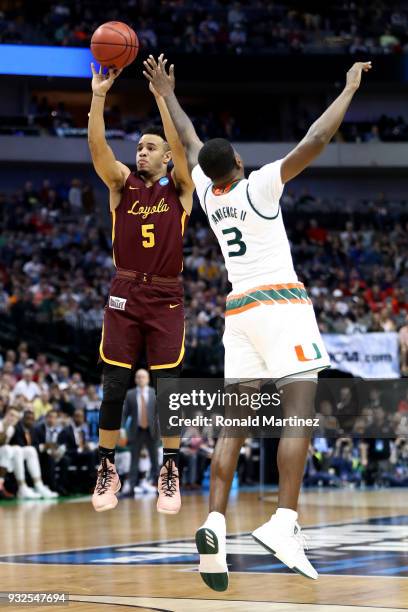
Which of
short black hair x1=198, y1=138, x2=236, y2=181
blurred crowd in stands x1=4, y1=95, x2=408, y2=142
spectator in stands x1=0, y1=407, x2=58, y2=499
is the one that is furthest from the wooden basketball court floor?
blurred crowd in stands x1=4, y1=95, x2=408, y2=142

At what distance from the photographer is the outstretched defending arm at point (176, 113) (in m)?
8.09

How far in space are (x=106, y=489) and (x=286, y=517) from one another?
172 centimetres

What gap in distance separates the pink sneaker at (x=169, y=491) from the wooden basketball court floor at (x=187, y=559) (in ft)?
1.98

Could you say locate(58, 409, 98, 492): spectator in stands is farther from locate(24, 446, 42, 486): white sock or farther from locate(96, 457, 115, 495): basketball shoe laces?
locate(96, 457, 115, 495): basketball shoe laces

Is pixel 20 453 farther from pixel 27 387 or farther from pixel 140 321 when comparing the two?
pixel 140 321

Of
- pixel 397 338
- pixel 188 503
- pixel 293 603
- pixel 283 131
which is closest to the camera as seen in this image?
pixel 293 603

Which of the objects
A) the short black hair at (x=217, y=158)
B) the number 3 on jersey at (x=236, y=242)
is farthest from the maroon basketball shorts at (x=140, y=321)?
the short black hair at (x=217, y=158)

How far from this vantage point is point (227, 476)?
732cm

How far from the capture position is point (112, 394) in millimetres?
8562

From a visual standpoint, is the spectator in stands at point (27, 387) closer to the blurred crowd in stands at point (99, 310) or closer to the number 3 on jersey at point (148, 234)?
the blurred crowd in stands at point (99, 310)

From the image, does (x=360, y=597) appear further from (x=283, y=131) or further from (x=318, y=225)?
(x=283, y=131)

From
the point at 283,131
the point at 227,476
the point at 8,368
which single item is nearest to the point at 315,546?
the point at 227,476

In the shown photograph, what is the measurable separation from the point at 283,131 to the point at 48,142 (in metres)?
9.37

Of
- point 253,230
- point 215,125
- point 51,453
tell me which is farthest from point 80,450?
point 215,125
